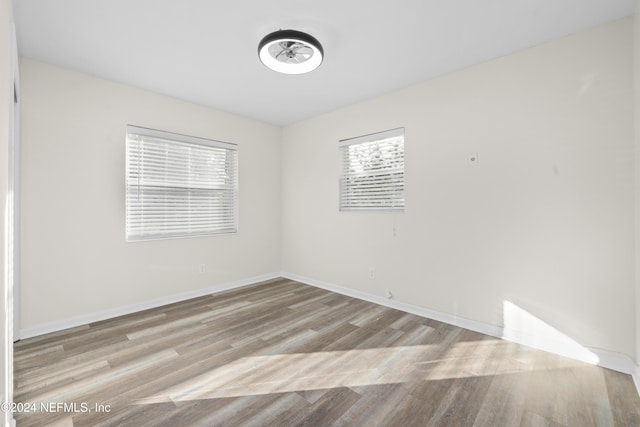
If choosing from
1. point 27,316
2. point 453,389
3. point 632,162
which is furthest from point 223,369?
point 632,162

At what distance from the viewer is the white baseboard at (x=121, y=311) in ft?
8.43

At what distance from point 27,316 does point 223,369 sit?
1995mm

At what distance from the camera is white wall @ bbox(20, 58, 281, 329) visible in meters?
2.56

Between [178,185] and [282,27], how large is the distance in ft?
7.58

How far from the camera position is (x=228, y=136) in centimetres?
401

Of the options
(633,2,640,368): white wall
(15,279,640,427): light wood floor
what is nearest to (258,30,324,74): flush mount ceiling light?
(633,2,640,368): white wall

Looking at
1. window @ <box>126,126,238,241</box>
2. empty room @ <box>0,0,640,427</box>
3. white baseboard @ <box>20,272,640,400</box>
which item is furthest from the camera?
window @ <box>126,126,238,241</box>

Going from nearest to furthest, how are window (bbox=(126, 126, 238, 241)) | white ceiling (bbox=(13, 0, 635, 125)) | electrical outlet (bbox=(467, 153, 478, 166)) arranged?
white ceiling (bbox=(13, 0, 635, 125)), electrical outlet (bbox=(467, 153, 478, 166)), window (bbox=(126, 126, 238, 241))

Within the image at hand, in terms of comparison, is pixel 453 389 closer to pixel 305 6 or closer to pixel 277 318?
pixel 277 318

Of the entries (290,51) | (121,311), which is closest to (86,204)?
(121,311)

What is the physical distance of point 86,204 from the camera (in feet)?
9.32

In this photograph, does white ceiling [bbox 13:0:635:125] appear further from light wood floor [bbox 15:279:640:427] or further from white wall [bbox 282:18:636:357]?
light wood floor [bbox 15:279:640:427]

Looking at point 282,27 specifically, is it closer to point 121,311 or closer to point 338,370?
point 338,370

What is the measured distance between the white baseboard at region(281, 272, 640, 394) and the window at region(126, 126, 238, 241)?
7.50 feet
